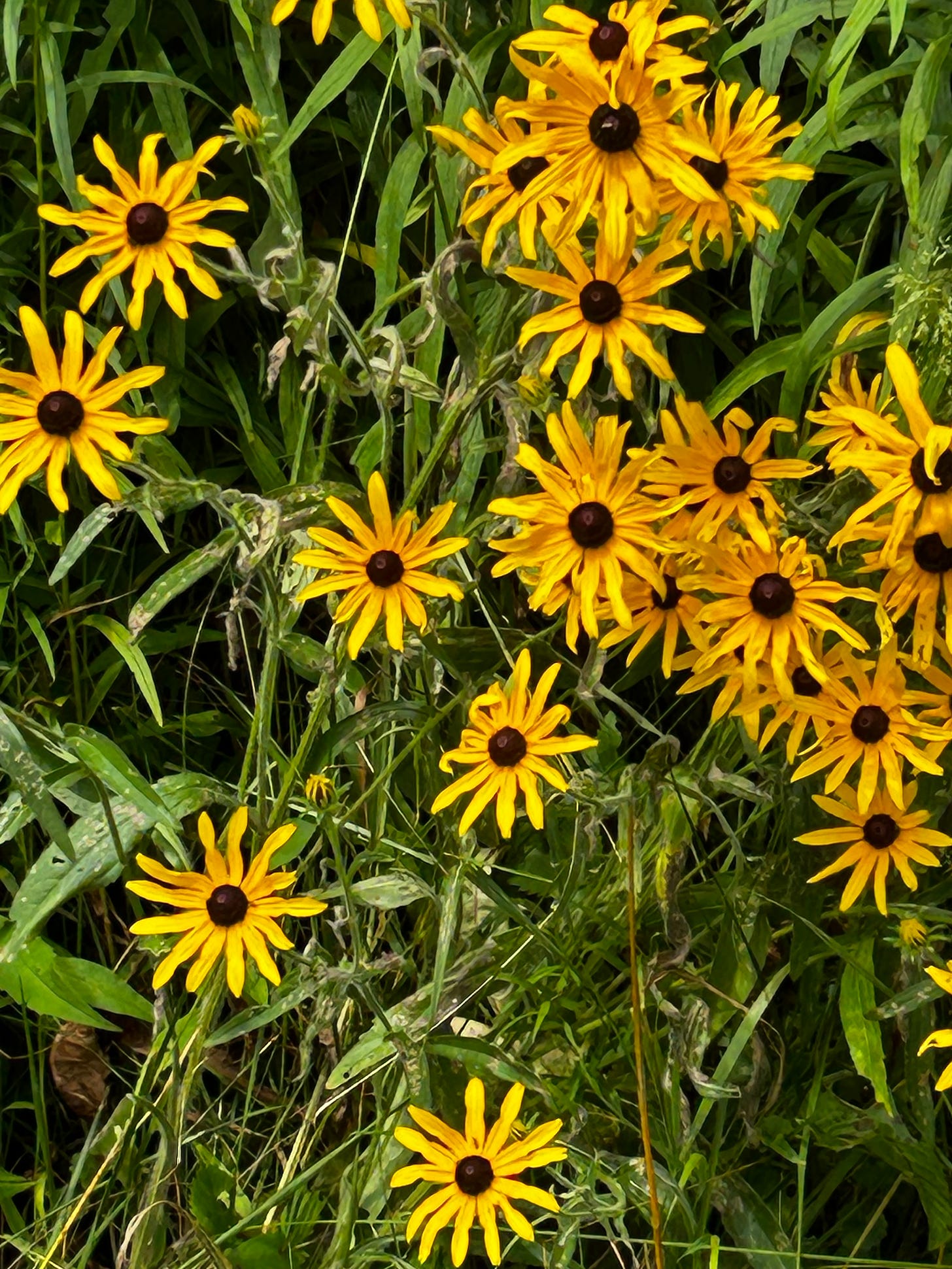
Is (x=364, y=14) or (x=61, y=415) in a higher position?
(x=364, y=14)

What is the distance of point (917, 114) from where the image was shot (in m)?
0.82

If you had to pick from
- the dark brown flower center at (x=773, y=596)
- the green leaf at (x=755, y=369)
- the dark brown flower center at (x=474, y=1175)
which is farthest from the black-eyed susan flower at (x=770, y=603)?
the dark brown flower center at (x=474, y=1175)

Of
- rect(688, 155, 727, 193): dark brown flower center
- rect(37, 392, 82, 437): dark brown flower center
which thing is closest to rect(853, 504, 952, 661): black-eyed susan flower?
rect(688, 155, 727, 193): dark brown flower center

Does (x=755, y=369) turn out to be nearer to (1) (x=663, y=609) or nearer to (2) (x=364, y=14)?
(1) (x=663, y=609)

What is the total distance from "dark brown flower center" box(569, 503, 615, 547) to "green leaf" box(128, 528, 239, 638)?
0.66 feet

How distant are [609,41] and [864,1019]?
584 mm

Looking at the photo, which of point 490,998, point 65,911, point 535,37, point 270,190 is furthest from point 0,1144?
point 535,37

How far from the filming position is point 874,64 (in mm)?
1001

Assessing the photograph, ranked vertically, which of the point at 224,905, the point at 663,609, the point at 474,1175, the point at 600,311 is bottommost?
→ the point at 474,1175

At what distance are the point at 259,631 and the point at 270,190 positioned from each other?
1.55ft

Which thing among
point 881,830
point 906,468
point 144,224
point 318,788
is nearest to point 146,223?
point 144,224

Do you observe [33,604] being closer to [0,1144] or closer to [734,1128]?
[0,1144]

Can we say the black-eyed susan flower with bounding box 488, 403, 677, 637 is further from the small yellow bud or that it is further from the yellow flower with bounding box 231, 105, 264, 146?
the yellow flower with bounding box 231, 105, 264, 146

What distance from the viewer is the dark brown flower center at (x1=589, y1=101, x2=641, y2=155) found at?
2.20 feet
